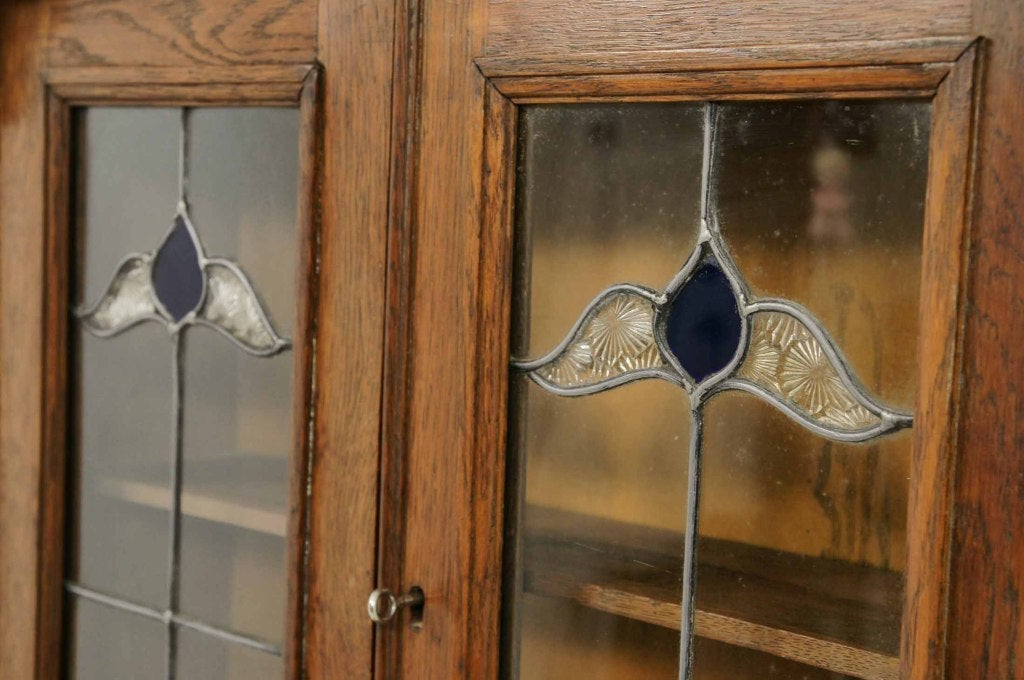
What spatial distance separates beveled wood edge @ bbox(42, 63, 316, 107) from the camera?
87cm

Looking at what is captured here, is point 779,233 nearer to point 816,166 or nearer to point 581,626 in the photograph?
point 816,166

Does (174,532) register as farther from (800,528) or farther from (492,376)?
(800,528)

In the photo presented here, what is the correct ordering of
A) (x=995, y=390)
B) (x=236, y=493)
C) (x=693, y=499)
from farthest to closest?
(x=236, y=493) < (x=693, y=499) < (x=995, y=390)

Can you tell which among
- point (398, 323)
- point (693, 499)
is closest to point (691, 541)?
point (693, 499)

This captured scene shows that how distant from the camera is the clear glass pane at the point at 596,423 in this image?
719mm

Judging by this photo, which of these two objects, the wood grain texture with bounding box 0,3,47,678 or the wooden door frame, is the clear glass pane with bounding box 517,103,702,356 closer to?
the wooden door frame

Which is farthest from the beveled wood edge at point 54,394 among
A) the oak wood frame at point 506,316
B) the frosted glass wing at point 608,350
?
the frosted glass wing at point 608,350

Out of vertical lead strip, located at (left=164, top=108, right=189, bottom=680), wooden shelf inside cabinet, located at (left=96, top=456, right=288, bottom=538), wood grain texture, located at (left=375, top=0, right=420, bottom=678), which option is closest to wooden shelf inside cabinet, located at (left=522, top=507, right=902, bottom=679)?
wood grain texture, located at (left=375, top=0, right=420, bottom=678)

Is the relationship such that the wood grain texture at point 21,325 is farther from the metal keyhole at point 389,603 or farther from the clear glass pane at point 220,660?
the metal keyhole at point 389,603

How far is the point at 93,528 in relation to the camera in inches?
40.2

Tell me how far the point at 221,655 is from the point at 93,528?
0.59ft

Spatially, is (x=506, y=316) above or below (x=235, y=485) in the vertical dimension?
above

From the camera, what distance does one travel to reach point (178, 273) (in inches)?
37.4

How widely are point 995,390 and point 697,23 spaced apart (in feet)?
0.88
